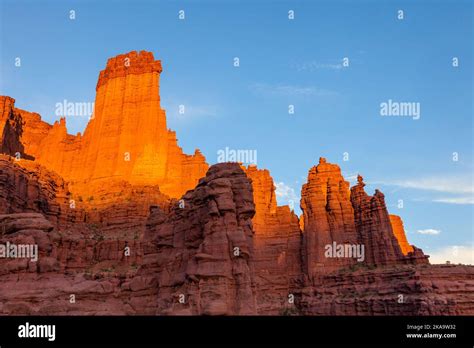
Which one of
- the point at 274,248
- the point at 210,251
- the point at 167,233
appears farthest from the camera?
the point at 274,248

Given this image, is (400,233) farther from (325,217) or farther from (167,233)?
(167,233)

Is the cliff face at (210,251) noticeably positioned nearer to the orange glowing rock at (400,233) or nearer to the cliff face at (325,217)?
the cliff face at (325,217)

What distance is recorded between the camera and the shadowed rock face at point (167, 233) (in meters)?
34.0

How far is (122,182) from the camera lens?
297 feet

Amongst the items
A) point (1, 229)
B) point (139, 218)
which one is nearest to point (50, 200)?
point (139, 218)

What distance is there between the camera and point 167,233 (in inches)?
1513

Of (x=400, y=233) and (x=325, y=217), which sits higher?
(x=400, y=233)

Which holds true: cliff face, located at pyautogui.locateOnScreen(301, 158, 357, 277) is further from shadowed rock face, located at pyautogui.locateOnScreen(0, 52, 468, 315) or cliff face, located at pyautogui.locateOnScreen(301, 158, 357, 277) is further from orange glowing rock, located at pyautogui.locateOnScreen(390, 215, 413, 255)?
orange glowing rock, located at pyautogui.locateOnScreen(390, 215, 413, 255)

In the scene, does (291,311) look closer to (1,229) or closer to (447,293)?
(447,293)

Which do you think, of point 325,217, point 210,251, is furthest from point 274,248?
point 210,251

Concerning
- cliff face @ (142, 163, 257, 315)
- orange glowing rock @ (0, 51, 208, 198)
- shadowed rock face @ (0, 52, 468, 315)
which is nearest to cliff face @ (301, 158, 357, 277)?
shadowed rock face @ (0, 52, 468, 315)

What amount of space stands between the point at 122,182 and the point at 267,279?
3087cm

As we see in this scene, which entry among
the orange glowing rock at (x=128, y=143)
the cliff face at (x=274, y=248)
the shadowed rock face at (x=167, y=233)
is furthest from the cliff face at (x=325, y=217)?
the orange glowing rock at (x=128, y=143)

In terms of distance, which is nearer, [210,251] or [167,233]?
[210,251]
